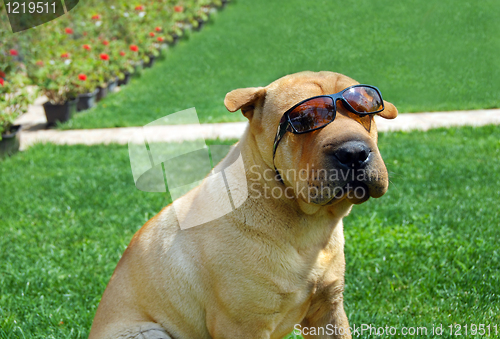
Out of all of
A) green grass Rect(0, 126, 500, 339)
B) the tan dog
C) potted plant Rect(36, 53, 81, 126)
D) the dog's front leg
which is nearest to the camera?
the tan dog

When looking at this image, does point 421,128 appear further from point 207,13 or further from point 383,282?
point 207,13

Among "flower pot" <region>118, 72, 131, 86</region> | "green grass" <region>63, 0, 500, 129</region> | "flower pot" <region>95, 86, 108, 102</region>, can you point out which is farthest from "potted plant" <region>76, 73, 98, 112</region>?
"flower pot" <region>118, 72, 131, 86</region>

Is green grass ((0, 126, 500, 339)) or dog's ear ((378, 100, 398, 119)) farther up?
dog's ear ((378, 100, 398, 119))

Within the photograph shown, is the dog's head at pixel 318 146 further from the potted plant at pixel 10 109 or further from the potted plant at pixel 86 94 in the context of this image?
the potted plant at pixel 86 94

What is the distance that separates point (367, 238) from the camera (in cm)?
379

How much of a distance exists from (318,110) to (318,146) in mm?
165

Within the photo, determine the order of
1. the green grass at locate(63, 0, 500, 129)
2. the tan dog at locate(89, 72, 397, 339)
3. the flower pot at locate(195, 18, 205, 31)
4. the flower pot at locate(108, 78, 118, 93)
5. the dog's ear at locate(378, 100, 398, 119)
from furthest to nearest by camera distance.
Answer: the flower pot at locate(195, 18, 205, 31)
the flower pot at locate(108, 78, 118, 93)
the green grass at locate(63, 0, 500, 129)
the dog's ear at locate(378, 100, 398, 119)
the tan dog at locate(89, 72, 397, 339)

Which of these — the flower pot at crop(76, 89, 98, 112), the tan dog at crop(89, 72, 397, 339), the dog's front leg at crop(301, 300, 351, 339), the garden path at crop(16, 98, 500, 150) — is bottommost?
the flower pot at crop(76, 89, 98, 112)

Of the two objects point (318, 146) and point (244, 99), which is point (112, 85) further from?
point (318, 146)

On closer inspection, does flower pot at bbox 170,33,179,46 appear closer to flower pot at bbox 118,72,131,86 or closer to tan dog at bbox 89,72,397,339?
flower pot at bbox 118,72,131,86

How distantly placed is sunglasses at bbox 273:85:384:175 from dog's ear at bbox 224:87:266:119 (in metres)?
0.18

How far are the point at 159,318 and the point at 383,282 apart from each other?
1754mm

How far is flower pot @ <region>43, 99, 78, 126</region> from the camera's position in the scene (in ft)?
26.2

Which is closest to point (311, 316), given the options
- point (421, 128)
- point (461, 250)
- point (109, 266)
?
point (461, 250)
